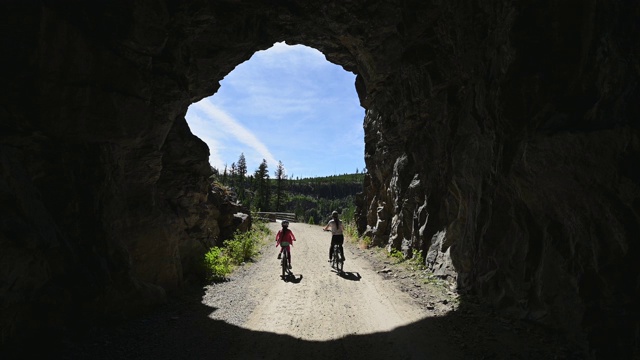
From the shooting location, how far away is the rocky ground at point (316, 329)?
676 centimetres

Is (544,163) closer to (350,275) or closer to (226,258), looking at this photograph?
(350,275)

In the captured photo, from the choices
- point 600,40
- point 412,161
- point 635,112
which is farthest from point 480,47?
point 412,161

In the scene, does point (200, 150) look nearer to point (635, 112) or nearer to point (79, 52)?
point (79, 52)

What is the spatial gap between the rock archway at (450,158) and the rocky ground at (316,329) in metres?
0.57

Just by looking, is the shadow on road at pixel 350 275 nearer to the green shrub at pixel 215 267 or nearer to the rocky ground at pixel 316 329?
the rocky ground at pixel 316 329

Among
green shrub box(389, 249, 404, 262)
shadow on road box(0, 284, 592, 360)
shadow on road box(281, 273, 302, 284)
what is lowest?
shadow on road box(0, 284, 592, 360)

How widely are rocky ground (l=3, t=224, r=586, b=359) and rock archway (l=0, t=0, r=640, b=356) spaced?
1.88 feet

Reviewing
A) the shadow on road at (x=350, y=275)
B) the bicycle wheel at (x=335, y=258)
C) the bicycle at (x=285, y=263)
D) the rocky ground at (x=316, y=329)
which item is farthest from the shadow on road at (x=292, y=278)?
the bicycle wheel at (x=335, y=258)

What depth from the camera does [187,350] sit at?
695 centimetres

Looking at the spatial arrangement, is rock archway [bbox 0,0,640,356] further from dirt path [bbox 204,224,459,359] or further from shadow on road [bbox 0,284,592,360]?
dirt path [bbox 204,224,459,359]

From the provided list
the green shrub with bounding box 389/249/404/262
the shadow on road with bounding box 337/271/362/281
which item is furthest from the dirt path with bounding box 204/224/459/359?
the green shrub with bounding box 389/249/404/262

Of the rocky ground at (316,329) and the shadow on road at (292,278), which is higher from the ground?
the shadow on road at (292,278)

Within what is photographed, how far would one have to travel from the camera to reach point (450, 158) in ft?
44.5

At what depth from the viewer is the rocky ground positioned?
6.76 m
